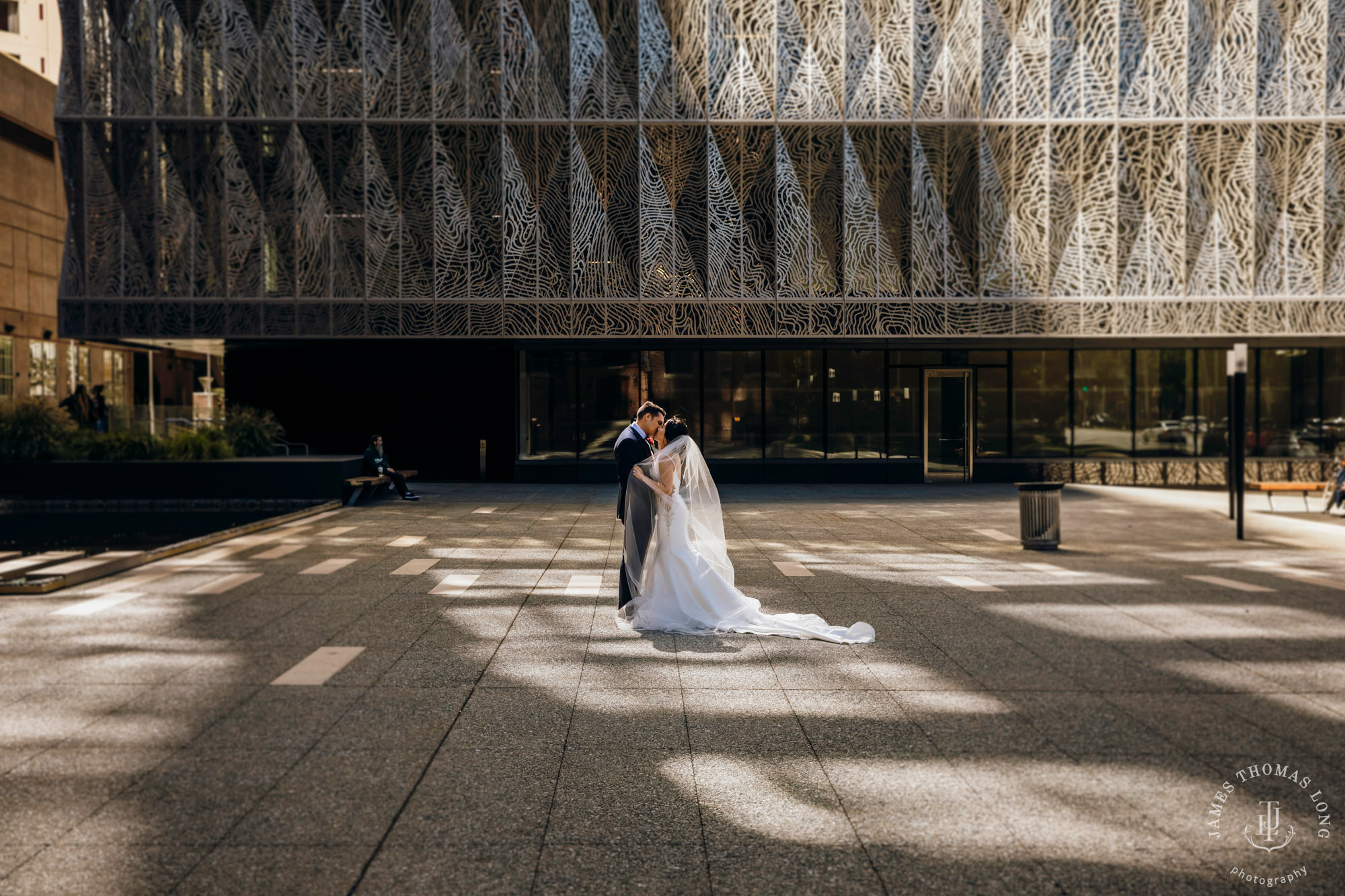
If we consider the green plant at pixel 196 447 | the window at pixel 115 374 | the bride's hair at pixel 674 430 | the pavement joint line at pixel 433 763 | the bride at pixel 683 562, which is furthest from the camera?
the window at pixel 115 374

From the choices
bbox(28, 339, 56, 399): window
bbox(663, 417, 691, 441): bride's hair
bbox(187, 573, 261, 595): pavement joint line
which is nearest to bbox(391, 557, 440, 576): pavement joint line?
bbox(187, 573, 261, 595): pavement joint line

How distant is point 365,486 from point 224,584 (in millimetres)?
9741

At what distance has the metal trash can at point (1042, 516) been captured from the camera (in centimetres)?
1287

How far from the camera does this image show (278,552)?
493 inches

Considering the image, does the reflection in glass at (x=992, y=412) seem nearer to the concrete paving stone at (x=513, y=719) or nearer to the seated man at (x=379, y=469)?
the seated man at (x=379, y=469)

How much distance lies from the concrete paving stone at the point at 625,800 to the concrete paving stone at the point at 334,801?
79cm

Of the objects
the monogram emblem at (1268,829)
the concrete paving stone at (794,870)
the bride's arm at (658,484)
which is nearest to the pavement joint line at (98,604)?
the bride's arm at (658,484)

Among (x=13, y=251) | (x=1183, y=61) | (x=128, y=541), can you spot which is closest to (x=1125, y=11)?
(x=1183, y=61)

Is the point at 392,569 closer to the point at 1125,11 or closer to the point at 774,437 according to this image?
the point at 774,437

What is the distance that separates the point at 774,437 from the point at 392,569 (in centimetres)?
1649

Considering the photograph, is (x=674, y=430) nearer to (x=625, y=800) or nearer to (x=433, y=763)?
(x=433, y=763)

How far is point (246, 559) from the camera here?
11.8 metres

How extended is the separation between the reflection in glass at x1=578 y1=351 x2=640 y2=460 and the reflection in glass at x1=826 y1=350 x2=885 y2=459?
218 inches

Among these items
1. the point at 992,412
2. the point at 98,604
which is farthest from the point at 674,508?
the point at 992,412
